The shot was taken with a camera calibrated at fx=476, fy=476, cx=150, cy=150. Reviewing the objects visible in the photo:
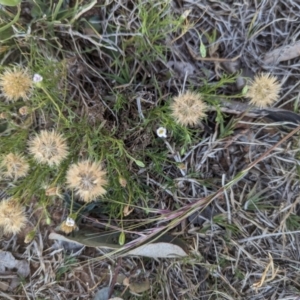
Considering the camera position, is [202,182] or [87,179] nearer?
[87,179]

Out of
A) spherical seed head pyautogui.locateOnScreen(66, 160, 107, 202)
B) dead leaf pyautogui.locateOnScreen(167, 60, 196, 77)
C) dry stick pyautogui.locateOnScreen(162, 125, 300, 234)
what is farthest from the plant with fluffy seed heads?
dead leaf pyautogui.locateOnScreen(167, 60, 196, 77)

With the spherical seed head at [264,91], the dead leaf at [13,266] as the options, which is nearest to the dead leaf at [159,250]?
the dead leaf at [13,266]

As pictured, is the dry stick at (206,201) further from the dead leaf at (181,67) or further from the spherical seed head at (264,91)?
the dead leaf at (181,67)

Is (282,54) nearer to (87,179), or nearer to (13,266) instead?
(87,179)

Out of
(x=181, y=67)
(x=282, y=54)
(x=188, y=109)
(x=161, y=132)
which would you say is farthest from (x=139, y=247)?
(x=282, y=54)

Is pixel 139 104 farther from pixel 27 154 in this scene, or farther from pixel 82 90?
pixel 27 154

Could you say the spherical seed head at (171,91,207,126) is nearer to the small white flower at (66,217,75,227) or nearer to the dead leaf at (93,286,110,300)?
the small white flower at (66,217,75,227)

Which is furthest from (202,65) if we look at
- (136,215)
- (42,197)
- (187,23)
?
(42,197)

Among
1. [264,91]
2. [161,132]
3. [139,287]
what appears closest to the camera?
[264,91]

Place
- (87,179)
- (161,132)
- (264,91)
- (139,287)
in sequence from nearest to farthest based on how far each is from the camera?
(87,179) → (264,91) → (161,132) → (139,287)
